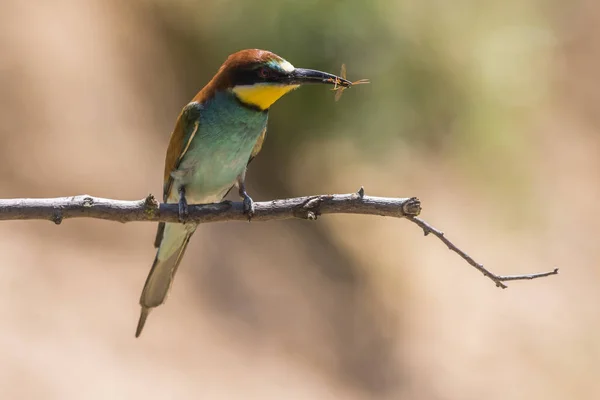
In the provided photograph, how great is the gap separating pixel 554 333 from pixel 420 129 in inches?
71.5

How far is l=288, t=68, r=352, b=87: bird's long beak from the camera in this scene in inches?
75.0

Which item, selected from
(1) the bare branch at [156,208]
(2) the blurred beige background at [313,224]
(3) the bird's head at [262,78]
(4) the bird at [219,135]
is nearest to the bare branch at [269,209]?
(1) the bare branch at [156,208]

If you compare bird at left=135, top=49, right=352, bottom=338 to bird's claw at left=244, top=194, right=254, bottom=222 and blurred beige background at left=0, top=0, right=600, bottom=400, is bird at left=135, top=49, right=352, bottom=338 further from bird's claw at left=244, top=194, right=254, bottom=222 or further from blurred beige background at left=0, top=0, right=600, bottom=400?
blurred beige background at left=0, top=0, right=600, bottom=400

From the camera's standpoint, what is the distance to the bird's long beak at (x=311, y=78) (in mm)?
1904

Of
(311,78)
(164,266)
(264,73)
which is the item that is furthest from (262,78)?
(164,266)

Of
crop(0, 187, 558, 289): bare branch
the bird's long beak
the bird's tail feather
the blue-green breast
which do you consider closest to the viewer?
crop(0, 187, 558, 289): bare branch

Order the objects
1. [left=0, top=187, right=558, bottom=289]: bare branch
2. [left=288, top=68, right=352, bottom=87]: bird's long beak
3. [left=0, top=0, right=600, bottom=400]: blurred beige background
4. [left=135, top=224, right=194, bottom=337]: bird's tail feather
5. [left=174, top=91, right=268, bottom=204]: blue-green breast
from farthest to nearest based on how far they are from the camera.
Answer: [left=0, top=0, right=600, bottom=400]: blurred beige background
[left=135, top=224, right=194, bottom=337]: bird's tail feather
[left=174, top=91, right=268, bottom=204]: blue-green breast
[left=288, top=68, right=352, bottom=87]: bird's long beak
[left=0, top=187, right=558, bottom=289]: bare branch

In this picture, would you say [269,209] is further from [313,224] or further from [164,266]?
[313,224]

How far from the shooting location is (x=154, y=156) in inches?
180

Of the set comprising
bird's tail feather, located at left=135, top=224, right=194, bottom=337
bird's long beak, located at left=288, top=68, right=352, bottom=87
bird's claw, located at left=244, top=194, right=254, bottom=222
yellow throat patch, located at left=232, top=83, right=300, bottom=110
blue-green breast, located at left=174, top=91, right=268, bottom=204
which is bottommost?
bird's tail feather, located at left=135, top=224, right=194, bottom=337

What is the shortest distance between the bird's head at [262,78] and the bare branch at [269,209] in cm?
42

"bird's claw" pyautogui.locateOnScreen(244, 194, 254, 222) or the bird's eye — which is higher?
the bird's eye

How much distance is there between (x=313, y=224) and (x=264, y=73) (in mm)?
3273

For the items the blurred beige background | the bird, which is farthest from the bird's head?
the blurred beige background
